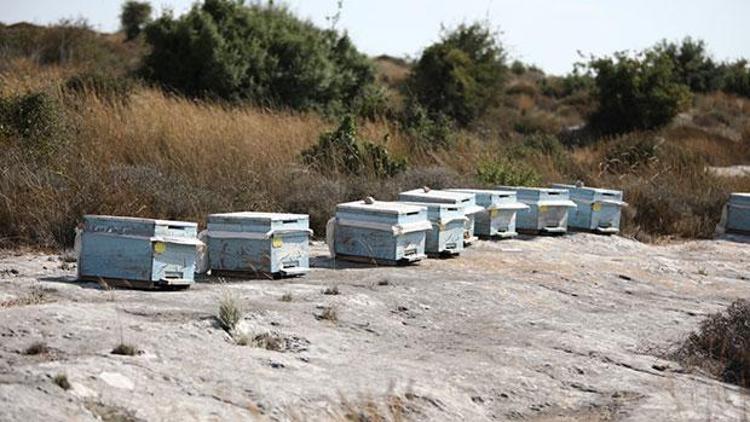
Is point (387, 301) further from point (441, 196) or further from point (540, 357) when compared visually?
point (441, 196)

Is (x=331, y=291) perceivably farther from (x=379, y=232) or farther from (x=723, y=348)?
(x=723, y=348)

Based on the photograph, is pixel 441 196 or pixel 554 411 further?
pixel 441 196

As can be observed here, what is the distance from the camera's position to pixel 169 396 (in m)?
6.23

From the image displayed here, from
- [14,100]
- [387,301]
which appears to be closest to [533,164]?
[14,100]

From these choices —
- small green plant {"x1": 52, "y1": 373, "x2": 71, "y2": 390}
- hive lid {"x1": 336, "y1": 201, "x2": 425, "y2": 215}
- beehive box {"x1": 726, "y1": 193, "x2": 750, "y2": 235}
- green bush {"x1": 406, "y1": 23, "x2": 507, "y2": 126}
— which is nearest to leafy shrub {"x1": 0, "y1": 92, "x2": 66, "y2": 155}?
hive lid {"x1": 336, "y1": 201, "x2": 425, "y2": 215}

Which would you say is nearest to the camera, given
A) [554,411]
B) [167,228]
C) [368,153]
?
[554,411]

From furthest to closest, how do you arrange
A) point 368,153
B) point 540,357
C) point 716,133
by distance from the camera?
point 716,133 < point 368,153 < point 540,357

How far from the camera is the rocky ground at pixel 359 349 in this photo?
249 inches

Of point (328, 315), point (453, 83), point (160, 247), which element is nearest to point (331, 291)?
point (328, 315)

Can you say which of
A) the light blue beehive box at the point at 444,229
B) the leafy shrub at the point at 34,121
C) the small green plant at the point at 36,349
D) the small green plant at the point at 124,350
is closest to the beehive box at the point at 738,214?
the light blue beehive box at the point at 444,229

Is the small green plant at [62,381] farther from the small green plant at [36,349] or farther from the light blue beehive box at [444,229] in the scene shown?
the light blue beehive box at [444,229]

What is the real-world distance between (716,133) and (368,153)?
20.9 meters

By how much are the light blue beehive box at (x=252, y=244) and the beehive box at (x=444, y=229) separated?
7.50 ft

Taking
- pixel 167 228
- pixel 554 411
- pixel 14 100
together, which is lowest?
pixel 554 411
